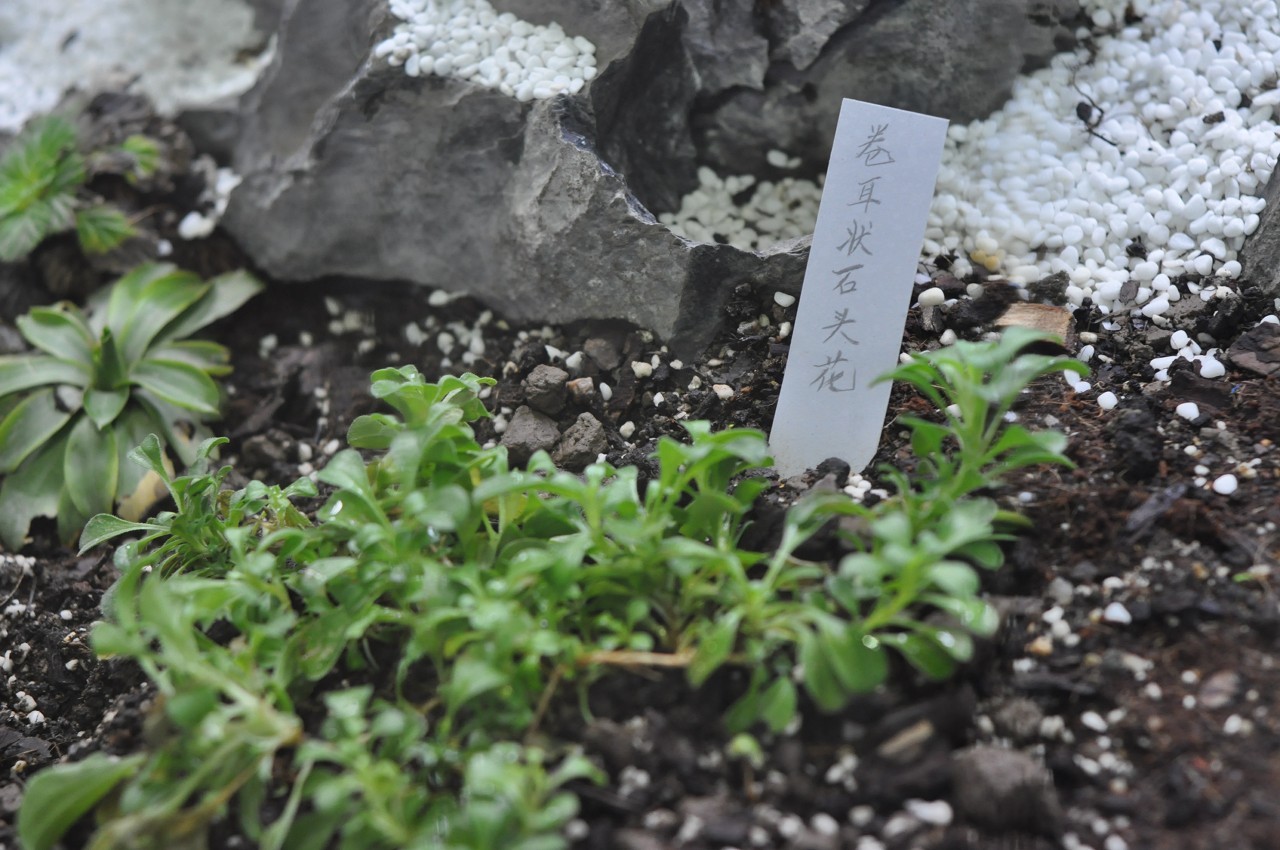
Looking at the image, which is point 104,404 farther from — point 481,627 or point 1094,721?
point 1094,721

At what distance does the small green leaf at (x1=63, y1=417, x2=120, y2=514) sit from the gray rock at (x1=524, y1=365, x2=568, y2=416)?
105 centimetres

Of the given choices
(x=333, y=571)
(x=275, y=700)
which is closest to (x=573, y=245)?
(x=333, y=571)

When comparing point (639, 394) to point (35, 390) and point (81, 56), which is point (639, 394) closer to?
point (35, 390)

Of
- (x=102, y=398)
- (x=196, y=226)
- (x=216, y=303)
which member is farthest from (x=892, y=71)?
(x=102, y=398)

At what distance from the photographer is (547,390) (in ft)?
7.58

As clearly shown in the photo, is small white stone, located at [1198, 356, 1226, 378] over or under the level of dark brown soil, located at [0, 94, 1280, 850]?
over

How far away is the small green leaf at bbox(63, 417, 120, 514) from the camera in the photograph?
2.45 meters

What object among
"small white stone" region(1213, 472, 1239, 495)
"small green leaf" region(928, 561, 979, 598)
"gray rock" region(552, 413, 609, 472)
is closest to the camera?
"small green leaf" region(928, 561, 979, 598)

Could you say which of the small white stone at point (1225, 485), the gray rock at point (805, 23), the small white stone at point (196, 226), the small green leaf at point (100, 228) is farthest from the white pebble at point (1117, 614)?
the small green leaf at point (100, 228)

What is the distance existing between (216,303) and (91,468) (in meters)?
0.58

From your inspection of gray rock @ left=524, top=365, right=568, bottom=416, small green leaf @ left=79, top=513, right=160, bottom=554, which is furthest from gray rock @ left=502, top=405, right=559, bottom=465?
small green leaf @ left=79, top=513, right=160, bottom=554

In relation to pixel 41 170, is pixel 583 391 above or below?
below

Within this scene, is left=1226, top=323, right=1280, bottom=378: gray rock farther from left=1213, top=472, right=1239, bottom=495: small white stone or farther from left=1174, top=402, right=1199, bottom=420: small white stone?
left=1213, top=472, right=1239, bottom=495: small white stone

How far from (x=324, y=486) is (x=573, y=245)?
31.5 inches
